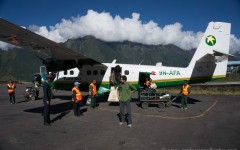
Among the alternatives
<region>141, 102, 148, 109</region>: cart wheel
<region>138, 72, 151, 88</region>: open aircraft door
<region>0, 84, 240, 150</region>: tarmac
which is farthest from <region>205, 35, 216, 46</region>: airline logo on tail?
<region>141, 102, 148, 109</region>: cart wheel

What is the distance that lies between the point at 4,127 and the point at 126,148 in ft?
19.7

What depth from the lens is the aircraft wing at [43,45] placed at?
1064 cm

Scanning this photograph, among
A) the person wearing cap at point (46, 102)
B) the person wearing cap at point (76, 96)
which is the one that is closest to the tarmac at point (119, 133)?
the person wearing cap at point (46, 102)

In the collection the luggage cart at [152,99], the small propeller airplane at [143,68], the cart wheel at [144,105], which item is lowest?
the cart wheel at [144,105]

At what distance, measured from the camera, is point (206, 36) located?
1611cm

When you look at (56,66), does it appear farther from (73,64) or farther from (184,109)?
(184,109)

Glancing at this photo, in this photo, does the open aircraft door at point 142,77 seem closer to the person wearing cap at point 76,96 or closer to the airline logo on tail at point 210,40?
the airline logo on tail at point 210,40

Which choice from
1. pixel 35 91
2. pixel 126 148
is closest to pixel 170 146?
pixel 126 148

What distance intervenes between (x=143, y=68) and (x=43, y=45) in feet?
27.5

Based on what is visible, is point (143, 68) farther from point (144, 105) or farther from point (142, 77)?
point (144, 105)

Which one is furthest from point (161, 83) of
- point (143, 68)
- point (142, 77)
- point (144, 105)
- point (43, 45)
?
point (43, 45)

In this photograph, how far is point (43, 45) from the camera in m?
13.5

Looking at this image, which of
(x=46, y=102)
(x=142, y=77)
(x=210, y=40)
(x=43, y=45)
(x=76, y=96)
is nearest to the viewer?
(x=46, y=102)

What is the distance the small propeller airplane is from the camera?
15.2m
